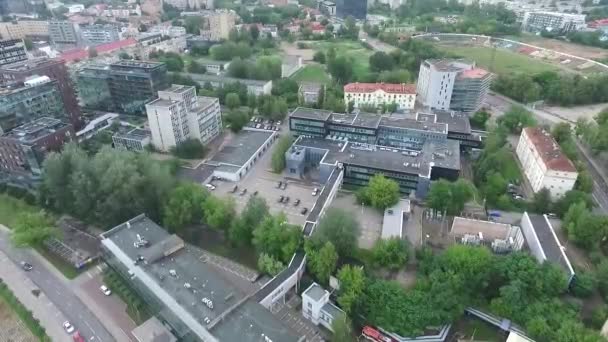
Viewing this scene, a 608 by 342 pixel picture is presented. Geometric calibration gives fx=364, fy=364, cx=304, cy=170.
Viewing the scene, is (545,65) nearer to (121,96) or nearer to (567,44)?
(567,44)

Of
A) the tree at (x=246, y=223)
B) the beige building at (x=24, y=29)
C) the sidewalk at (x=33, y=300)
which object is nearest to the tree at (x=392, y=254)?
the tree at (x=246, y=223)

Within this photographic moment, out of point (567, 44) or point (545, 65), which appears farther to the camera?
point (567, 44)

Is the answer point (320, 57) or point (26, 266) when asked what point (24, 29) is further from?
point (26, 266)

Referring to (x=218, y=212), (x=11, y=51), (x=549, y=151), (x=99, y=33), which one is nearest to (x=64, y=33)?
(x=99, y=33)

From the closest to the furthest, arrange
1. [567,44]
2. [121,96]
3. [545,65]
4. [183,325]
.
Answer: [183,325], [121,96], [545,65], [567,44]

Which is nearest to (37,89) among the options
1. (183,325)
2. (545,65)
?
(183,325)
